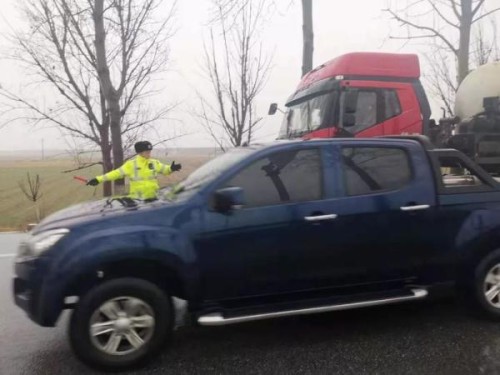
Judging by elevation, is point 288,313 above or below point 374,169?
below

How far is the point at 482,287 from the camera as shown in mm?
4312

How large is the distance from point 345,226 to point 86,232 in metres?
1.96

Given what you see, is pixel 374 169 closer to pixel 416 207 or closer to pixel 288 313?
pixel 416 207

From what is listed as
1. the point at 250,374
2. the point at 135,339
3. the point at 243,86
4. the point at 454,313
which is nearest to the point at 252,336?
the point at 250,374

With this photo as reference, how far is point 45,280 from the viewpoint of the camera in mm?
3475

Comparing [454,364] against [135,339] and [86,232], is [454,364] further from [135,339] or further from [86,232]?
[86,232]

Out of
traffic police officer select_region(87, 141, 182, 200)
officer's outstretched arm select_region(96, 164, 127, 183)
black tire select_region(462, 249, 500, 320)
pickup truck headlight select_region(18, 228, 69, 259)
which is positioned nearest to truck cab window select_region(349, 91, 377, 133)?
traffic police officer select_region(87, 141, 182, 200)

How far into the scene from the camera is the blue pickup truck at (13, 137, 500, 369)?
354 centimetres

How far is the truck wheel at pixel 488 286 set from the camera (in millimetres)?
4305

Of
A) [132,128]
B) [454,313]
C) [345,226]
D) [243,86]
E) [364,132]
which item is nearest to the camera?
[345,226]

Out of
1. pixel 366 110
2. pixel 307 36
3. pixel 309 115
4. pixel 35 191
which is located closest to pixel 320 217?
pixel 366 110

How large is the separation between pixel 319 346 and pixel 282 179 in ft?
4.41

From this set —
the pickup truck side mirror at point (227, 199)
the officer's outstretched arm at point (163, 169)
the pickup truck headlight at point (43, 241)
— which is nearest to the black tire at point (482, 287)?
the pickup truck side mirror at point (227, 199)

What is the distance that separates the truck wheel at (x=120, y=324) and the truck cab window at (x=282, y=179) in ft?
3.39
